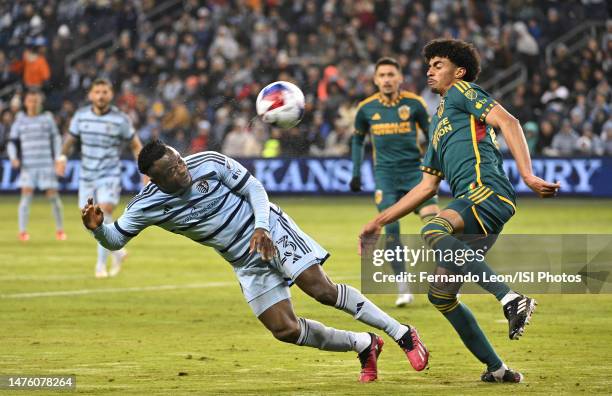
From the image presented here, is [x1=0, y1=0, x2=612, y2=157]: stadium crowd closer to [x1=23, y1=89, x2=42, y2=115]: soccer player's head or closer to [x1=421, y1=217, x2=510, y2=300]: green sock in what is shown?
[x1=23, y1=89, x2=42, y2=115]: soccer player's head

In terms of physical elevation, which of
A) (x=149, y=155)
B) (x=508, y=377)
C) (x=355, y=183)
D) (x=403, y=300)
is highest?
(x=149, y=155)

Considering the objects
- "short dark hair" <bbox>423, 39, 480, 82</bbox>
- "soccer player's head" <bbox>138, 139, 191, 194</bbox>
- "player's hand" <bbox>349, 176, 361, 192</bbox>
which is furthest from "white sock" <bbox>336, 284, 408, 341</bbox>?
"player's hand" <bbox>349, 176, 361, 192</bbox>

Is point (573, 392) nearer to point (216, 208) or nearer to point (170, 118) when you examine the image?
point (216, 208)

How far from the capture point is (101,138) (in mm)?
16062

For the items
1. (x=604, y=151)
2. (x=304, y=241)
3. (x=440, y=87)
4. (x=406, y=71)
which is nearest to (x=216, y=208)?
(x=304, y=241)

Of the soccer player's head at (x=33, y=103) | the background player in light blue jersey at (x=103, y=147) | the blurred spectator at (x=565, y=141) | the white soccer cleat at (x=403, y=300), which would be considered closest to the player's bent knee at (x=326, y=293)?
the white soccer cleat at (x=403, y=300)

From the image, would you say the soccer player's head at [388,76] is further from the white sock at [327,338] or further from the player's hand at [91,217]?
the player's hand at [91,217]

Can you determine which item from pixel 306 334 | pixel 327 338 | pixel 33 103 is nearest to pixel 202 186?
pixel 306 334

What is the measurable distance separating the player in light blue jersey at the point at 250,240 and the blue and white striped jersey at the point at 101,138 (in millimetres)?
7877

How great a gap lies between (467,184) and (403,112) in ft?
18.2

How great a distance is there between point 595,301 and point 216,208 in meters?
6.24

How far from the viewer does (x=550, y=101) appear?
28.5 metres

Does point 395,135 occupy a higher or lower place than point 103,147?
higher

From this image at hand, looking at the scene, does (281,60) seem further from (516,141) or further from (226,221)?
(516,141)
